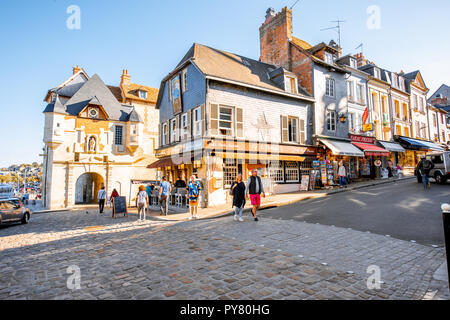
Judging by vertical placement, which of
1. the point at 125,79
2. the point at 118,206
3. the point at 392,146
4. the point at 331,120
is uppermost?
the point at 125,79

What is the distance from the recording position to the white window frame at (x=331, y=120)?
65.9 feet

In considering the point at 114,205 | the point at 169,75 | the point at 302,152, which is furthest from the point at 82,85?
the point at 302,152

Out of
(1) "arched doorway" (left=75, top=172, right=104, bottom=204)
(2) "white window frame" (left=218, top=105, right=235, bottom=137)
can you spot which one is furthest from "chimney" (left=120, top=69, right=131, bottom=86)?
(2) "white window frame" (left=218, top=105, right=235, bottom=137)

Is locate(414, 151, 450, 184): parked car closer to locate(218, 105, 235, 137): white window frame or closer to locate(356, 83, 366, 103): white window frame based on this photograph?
locate(356, 83, 366, 103): white window frame

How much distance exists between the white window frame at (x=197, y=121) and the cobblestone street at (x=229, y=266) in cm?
903

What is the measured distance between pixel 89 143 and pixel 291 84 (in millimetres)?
20545

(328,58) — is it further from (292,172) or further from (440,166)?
(440,166)

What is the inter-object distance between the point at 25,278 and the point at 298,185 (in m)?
16.2

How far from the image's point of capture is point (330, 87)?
2061cm

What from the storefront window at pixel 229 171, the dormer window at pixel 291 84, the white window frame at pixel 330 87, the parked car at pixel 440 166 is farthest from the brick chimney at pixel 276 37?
the parked car at pixel 440 166

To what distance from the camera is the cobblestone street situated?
341cm

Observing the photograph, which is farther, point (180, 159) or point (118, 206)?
point (180, 159)

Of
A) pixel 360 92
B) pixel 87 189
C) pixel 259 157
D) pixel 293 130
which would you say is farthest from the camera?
pixel 87 189

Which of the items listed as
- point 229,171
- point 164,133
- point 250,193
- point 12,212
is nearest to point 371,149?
point 229,171
